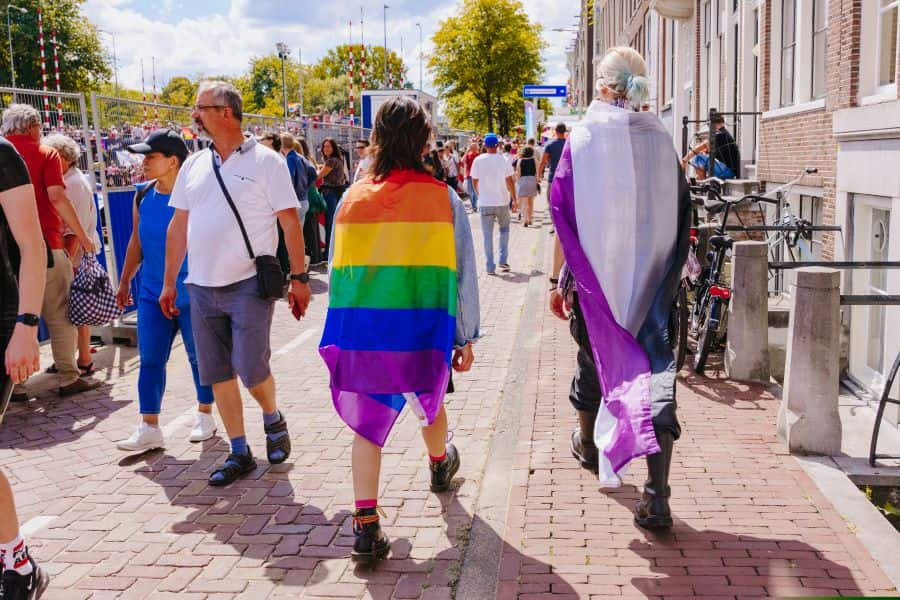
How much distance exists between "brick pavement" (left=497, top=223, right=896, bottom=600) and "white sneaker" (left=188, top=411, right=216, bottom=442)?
6.26ft

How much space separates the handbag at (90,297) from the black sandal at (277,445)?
8.00 feet

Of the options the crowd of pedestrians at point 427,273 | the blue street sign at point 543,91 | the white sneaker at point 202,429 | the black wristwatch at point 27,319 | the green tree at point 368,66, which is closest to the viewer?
the black wristwatch at point 27,319

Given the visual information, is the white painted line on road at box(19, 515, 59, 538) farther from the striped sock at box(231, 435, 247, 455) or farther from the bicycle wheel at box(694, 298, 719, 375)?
the bicycle wheel at box(694, 298, 719, 375)

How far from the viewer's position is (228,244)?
4.80m

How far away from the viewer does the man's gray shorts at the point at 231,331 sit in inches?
192

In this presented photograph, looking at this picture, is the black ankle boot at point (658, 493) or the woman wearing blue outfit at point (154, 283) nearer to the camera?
the black ankle boot at point (658, 493)

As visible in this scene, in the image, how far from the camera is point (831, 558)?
3900 mm

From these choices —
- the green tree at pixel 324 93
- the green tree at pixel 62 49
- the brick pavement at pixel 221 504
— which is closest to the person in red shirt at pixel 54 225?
the brick pavement at pixel 221 504

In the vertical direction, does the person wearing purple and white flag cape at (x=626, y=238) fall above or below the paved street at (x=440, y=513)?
above

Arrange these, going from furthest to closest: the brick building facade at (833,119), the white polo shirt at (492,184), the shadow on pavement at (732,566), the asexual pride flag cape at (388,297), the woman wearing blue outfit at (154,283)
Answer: the white polo shirt at (492,184) → the brick building facade at (833,119) → the woman wearing blue outfit at (154,283) → the asexual pride flag cape at (388,297) → the shadow on pavement at (732,566)

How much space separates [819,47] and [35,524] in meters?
9.30

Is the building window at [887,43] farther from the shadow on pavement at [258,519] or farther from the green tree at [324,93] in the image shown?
the green tree at [324,93]

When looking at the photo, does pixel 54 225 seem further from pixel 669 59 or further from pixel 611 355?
pixel 669 59

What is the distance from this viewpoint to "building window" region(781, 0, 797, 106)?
1155 cm
